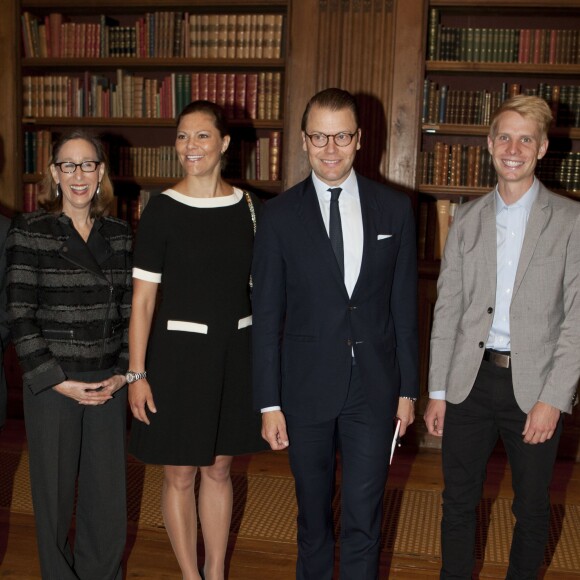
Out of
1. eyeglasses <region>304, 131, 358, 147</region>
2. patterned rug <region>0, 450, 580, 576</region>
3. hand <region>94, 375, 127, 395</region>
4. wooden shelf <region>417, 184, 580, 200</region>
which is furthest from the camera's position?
wooden shelf <region>417, 184, 580, 200</region>

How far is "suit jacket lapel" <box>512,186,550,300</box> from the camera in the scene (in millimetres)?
2117

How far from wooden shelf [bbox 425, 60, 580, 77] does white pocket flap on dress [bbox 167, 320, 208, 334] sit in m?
2.52

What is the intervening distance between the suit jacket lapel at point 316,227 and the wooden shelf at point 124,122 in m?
2.33

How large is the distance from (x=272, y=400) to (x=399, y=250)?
55cm

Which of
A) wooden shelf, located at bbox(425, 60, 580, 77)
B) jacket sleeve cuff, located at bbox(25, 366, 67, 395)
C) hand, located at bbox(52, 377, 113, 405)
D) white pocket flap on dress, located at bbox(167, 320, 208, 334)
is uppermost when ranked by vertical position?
wooden shelf, located at bbox(425, 60, 580, 77)

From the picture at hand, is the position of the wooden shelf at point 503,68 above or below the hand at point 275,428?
above

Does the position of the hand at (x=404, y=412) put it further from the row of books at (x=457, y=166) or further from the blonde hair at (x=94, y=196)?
the row of books at (x=457, y=166)

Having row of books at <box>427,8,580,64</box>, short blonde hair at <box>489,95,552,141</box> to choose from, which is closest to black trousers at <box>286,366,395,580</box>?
short blonde hair at <box>489,95,552,141</box>

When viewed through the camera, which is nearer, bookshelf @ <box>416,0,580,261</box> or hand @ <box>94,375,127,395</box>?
hand @ <box>94,375,127,395</box>

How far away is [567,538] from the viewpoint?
10.3 ft

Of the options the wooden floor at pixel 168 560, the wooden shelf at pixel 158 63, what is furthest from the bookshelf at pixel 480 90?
the wooden floor at pixel 168 560

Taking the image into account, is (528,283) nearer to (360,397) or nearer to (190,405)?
(360,397)

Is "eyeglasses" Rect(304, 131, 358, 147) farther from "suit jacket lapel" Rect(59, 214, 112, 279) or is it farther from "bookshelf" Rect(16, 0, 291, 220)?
"bookshelf" Rect(16, 0, 291, 220)

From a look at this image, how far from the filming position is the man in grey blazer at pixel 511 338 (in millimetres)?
2104
